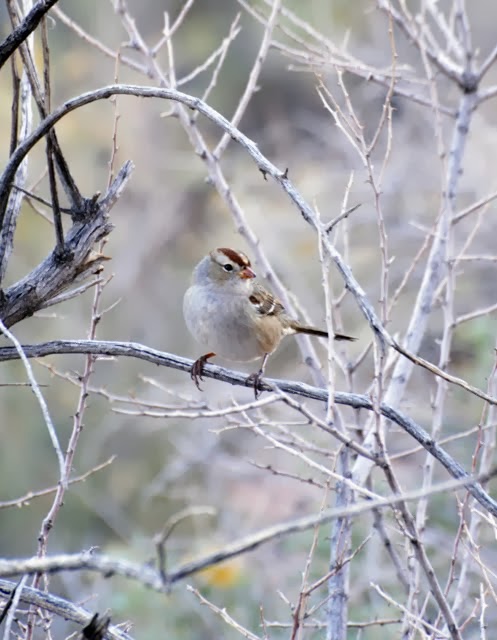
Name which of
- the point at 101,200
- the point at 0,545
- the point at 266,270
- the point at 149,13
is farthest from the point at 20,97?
the point at 149,13

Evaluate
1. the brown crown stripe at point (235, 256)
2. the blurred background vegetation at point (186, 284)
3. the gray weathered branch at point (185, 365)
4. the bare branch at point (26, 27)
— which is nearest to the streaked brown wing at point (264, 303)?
the brown crown stripe at point (235, 256)

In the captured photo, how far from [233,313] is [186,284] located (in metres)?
7.92

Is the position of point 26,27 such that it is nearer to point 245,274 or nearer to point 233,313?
point 233,313

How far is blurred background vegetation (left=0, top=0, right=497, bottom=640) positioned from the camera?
621 centimetres

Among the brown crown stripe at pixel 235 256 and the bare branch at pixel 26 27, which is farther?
the brown crown stripe at pixel 235 256

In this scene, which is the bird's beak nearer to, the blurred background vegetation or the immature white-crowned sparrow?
the immature white-crowned sparrow

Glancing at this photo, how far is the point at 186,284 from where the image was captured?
474 inches

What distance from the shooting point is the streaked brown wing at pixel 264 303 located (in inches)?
169

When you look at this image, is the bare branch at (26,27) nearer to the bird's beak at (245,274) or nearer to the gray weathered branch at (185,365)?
the gray weathered branch at (185,365)

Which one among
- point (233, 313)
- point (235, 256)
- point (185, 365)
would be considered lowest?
point (185, 365)

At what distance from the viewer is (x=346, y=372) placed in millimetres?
3633

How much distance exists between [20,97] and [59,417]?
7984 mm

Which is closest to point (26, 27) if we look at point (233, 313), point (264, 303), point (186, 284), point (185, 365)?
point (185, 365)

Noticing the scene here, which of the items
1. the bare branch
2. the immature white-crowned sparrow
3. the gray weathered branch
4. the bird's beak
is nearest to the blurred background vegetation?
the immature white-crowned sparrow
